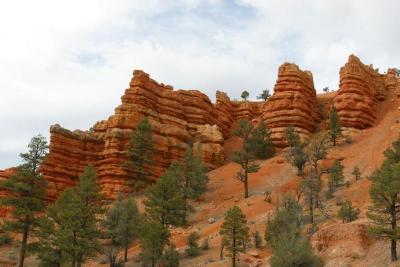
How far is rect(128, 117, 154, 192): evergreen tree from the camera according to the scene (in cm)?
7194

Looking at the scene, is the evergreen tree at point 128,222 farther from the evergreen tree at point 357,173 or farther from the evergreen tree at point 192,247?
the evergreen tree at point 357,173

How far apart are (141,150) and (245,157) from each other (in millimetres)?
18139

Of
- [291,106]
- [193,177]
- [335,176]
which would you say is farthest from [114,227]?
[291,106]

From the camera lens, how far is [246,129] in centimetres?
7738

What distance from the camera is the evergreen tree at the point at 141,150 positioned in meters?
71.9

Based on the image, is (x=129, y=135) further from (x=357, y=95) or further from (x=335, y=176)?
(x=357, y=95)

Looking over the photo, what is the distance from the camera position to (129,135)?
7450 cm

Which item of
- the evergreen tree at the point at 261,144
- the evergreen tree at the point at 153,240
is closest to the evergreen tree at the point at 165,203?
the evergreen tree at the point at 153,240

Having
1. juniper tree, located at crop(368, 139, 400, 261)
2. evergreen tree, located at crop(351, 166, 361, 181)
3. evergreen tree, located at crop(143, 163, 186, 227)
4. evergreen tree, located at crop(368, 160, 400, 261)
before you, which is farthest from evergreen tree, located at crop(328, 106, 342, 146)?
evergreen tree, located at crop(368, 160, 400, 261)

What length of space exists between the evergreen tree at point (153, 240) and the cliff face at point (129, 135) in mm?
25542

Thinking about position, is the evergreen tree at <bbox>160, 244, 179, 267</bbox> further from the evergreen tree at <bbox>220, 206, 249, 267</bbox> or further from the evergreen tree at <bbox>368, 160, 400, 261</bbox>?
the evergreen tree at <bbox>368, 160, 400, 261</bbox>

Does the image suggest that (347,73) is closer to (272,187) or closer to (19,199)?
(272,187)

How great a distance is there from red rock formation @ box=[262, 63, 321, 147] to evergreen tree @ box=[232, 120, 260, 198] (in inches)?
199

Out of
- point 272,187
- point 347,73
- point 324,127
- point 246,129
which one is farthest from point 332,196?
point 347,73
